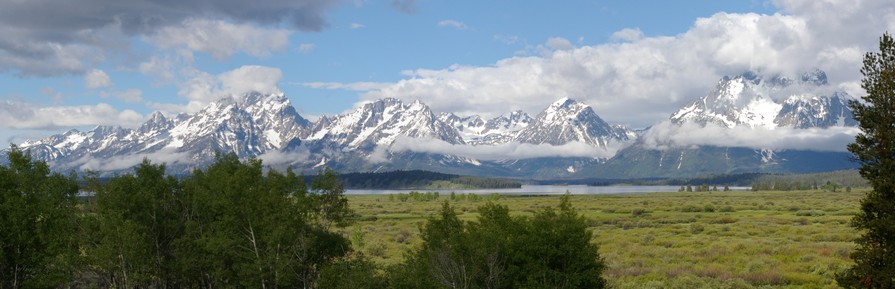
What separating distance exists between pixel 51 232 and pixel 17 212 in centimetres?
435

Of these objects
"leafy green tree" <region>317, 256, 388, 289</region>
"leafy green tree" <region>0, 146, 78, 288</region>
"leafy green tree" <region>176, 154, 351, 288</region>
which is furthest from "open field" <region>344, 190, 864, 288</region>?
"leafy green tree" <region>0, 146, 78, 288</region>

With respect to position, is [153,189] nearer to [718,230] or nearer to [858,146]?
[858,146]

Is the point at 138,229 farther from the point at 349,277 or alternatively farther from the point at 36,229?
the point at 349,277

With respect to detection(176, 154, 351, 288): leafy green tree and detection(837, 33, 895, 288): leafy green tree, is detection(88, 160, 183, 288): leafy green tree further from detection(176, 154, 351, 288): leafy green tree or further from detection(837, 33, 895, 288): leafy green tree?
detection(837, 33, 895, 288): leafy green tree

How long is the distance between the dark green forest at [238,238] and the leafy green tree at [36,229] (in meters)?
0.13

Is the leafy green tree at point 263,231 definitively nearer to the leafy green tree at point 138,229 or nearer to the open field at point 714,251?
the leafy green tree at point 138,229

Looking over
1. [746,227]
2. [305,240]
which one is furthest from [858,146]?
[746,227]

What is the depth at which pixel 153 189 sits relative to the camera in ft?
182

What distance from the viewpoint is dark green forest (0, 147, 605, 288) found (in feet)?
132

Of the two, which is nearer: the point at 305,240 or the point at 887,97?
the point at 887,97

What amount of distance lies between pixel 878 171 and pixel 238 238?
41.2 meters

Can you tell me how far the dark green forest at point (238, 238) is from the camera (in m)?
40.3

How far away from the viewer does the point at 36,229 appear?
179ft

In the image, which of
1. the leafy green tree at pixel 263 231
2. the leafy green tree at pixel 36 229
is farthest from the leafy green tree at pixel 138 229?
the leafy green tree at pixel 263 231
